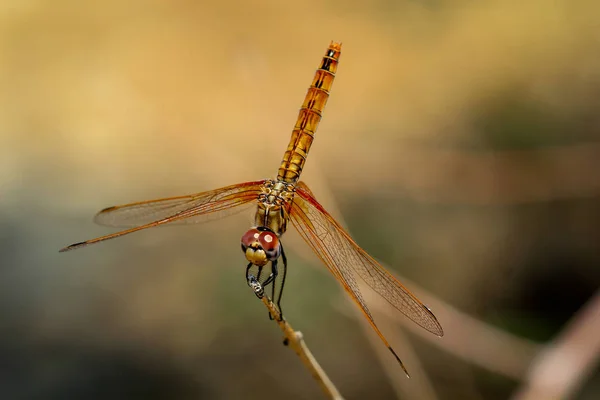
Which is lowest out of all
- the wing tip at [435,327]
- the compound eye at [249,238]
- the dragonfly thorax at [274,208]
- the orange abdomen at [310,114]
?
the wing tip at [435,327]

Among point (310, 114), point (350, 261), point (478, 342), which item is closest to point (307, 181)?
point (310, 114)

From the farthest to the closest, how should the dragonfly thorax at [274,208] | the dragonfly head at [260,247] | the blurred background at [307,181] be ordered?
1. the blurred background at [307,181]
2. the dragonfly thorax at [274,208]
3. the dragonfly head at [260,247]

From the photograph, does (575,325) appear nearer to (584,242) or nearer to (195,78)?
(584,242)

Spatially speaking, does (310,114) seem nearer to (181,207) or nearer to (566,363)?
(181,207)

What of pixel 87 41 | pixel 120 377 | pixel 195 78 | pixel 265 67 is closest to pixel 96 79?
pixel 87 41

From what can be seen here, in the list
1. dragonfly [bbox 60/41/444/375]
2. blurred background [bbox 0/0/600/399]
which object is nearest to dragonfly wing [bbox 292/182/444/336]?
dragonfly [bbox 60/41/444/375]

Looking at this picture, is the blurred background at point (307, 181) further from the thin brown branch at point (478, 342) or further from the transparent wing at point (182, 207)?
the transparent wing at point (182, 207)

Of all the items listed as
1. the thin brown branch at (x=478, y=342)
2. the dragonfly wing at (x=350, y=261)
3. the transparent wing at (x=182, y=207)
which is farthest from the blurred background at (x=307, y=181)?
the transparent wing at (x=182, y=207)
